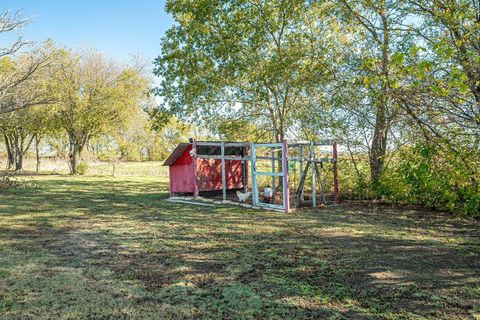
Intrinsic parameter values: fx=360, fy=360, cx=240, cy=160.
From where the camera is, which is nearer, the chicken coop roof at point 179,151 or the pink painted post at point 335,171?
the pink painted post at point 335,171

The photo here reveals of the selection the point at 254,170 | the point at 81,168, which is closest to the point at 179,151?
the point at 254,170

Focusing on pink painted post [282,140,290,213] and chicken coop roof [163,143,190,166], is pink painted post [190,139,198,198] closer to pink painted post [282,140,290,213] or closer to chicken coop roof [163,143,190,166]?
chicken coop roof [163,143,190,166]

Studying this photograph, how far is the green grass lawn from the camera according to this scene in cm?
392

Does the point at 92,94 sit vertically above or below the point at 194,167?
above

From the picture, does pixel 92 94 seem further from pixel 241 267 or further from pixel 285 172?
pixel 241 267

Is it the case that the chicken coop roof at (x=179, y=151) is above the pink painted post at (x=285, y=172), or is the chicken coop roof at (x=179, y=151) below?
above

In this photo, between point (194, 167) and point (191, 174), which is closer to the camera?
point (194, 167)

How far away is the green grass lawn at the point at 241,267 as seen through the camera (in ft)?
12.8

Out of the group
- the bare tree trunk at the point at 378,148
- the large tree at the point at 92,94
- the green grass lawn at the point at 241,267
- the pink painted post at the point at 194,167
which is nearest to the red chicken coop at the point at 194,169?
the pink painted post at the point at 194,167

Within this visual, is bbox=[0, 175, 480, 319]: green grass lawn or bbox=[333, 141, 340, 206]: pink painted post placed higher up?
bbox=[333, 141, 340, 206]: pink painted post

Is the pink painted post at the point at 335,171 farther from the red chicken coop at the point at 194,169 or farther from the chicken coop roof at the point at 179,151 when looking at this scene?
the chicken coop roof at the point at 179,151

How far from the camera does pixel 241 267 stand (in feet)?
17.4

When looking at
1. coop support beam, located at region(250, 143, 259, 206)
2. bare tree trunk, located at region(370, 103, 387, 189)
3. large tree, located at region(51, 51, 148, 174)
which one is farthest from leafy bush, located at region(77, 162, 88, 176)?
bare tree trunk, located at region(370, 103, 387, 189)

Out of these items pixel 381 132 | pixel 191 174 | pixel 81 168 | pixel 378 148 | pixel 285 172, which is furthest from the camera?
pixel 81 168
